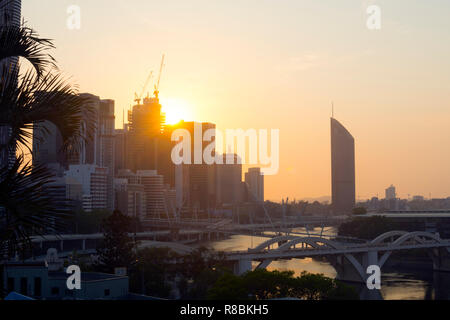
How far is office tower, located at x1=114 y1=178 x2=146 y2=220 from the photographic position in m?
137

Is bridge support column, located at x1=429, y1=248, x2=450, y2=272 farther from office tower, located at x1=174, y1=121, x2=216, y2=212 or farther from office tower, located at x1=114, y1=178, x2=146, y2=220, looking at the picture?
office tower, located at x1=174, y1=121, x2=216, y2=212

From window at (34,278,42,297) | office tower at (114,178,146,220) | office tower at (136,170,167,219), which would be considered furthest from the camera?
office tower at (136,170,167,219)

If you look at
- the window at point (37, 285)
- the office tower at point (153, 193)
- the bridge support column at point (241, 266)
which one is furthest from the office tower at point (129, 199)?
the window at point (37, 285)

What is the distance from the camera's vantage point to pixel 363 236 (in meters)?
91.3

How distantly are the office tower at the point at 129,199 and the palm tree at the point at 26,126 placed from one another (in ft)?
429

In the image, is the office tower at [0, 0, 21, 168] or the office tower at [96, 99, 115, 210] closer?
the office tower at [0, 0, 21, 168]

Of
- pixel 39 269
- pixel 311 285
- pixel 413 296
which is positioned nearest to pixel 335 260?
pixel 413 296

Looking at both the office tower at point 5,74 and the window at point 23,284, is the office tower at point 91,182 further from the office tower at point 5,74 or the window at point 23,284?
the office tower at point 5,74

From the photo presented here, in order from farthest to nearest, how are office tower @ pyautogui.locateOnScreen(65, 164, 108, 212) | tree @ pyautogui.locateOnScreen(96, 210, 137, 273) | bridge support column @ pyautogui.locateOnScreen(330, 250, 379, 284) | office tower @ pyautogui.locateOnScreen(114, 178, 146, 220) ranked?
office tower @ pyautogui.locateOnScreen(114, 178, 146, 220), office tower @ pyautogui.locateOnScreen(65, 164, 108, 212), bridge support column @ pyautogui.locateOnScreen(330, 250, 379, 284), tree @ pyautogui.locateOnScreen(96, 210, 137, 273)

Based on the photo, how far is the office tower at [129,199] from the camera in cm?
13725

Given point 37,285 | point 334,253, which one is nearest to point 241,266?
point 334,253

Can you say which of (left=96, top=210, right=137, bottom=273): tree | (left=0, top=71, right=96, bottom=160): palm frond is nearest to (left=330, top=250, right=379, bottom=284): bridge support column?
(left=96, top=210, right=137, bottom=273): tree

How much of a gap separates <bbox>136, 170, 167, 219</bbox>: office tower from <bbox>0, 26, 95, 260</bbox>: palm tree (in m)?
150
